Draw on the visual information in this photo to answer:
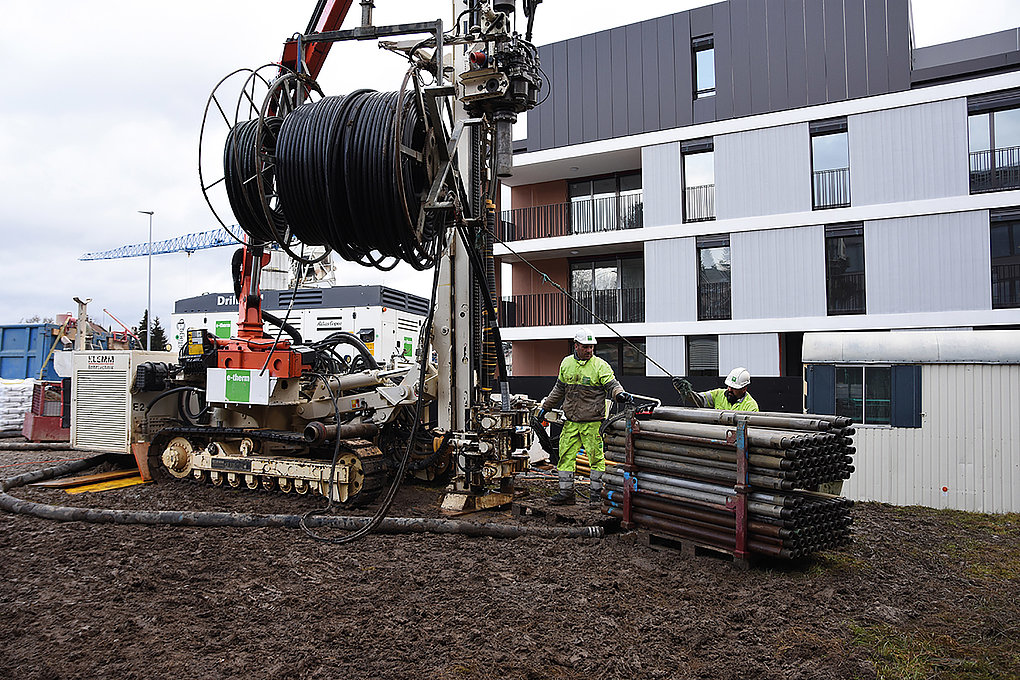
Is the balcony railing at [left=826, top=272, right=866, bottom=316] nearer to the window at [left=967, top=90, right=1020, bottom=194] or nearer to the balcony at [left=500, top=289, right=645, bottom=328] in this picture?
the window at [left=967, top=90, right=1020, bottom=194]

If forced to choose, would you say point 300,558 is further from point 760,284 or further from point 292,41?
point 760,284

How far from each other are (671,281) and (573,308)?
325cm

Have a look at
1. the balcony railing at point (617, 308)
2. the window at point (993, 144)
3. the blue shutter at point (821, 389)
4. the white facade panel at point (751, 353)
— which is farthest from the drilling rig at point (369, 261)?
the window at point (993, 144)

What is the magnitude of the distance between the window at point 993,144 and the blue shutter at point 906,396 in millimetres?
10061

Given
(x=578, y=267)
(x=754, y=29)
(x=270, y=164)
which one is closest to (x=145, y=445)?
(x=270, y=164)

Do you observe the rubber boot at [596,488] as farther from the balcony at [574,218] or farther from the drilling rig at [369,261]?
the balcony at [574,218]

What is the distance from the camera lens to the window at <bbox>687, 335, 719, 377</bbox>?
773 inches

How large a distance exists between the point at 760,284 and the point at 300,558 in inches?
617

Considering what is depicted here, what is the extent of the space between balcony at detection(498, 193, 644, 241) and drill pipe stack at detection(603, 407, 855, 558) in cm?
1563

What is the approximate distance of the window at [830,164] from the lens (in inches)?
727

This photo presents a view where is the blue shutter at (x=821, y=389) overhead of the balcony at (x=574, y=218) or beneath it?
beneath

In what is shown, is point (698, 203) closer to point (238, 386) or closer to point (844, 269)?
point (844, 269)

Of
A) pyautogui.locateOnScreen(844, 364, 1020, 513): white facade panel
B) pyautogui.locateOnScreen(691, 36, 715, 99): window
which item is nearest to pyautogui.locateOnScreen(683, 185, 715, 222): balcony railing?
pyautogui.locateOnScreen(691, 36, 715, 99): window

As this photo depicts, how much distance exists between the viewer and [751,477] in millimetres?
5801
